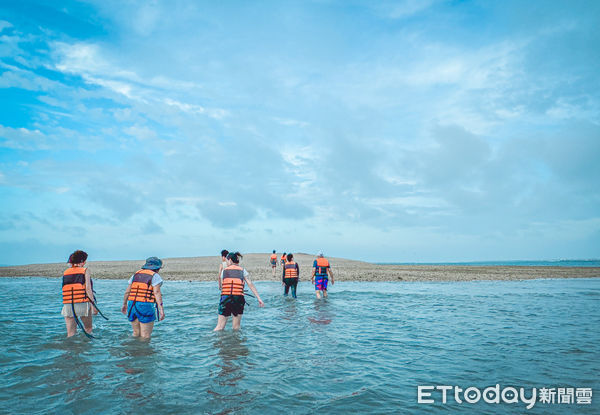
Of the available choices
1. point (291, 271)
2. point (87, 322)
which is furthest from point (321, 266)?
point (87, 322)

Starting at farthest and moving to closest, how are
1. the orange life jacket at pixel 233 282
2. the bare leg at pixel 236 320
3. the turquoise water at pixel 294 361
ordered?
the bare leg at pixel 236 320, the orange life jacket at pixel 233 282, the turquoise water at pixel 294 361

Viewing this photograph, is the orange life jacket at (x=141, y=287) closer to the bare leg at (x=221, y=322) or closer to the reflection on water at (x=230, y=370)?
the reflection on water at (x=230, y=370)

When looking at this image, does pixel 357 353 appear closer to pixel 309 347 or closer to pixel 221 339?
pixel 309 347

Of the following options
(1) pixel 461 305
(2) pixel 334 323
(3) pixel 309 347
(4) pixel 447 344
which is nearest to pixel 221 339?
(3) pixel 309 347

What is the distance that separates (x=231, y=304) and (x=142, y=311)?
2.56 metres

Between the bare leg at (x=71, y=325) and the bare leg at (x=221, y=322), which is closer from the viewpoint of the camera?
the bare leg at (x=71, y=325)

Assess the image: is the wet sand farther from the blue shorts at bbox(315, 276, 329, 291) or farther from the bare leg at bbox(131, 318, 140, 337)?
the bare leg at bbox(131, 318, 140, 337)

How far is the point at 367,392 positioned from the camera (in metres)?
6.89

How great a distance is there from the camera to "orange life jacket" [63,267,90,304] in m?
9.83

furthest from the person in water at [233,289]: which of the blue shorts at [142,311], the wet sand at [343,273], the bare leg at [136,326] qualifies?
the wet sand at [343,273]

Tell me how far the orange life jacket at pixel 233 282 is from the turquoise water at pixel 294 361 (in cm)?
151

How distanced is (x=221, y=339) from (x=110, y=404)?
4911 mm

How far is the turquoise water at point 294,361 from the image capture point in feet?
21.0

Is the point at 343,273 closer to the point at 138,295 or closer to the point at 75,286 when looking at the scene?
the point at 138,295
